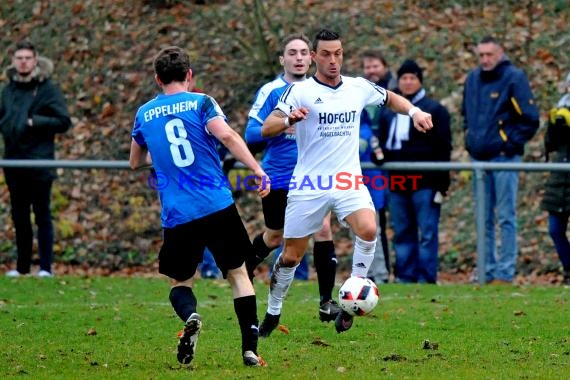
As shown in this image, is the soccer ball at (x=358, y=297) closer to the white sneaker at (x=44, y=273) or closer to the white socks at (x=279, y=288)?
the white socks at (x=279, y=288)

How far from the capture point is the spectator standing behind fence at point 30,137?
50.8 ft

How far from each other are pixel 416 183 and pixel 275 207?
143 inches

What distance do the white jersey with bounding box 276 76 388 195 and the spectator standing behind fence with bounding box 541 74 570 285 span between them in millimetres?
4790

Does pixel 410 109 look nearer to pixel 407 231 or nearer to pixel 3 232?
pixel 407 231

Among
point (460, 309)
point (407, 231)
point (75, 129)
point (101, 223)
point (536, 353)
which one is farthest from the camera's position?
point (75, 129)

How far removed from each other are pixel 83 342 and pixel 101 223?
718 cm

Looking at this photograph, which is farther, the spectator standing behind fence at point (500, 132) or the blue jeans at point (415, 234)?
the blue jeans at point (415, 234)

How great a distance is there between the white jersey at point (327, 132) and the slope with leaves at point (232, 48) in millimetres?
7861

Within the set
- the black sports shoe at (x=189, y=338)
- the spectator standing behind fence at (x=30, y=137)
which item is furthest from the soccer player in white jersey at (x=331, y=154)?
the spectator standing behind fence at (x=30, y=137)

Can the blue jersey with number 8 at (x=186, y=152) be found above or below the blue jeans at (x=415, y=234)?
above

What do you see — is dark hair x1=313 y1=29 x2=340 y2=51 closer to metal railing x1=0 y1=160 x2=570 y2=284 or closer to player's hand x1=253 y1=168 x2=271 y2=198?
player's hand x1=253 y1=168 x2=271 y2=198

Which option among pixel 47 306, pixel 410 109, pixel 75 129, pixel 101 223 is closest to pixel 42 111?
pixel 101 223

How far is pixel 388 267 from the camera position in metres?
15.8

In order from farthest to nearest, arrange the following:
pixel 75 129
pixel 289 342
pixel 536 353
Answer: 1. pixel 75 129
2. pixel 289 342
3. pixel 536 353
